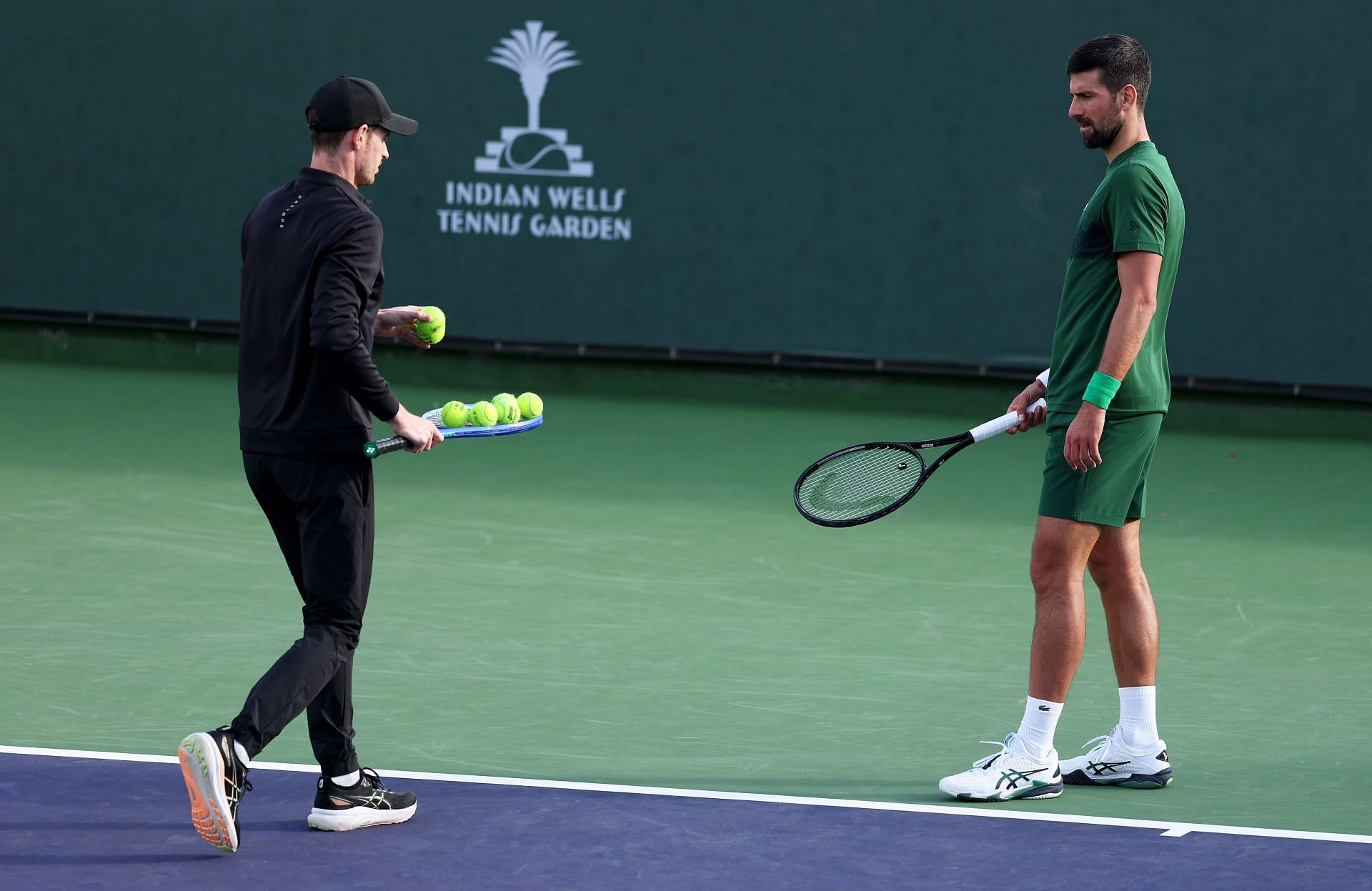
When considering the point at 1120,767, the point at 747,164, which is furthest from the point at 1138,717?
the point at 747,164

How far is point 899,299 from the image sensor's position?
33.6 feet

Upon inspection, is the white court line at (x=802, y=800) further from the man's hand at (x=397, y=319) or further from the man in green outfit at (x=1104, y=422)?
the man's hand at (x=397, y=319)

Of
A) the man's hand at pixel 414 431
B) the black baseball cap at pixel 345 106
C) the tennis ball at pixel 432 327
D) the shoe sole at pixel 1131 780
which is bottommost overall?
the shoe sole at pixel 1131 780

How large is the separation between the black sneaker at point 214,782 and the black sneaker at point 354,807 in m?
0.28

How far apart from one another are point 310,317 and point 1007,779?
187 cm

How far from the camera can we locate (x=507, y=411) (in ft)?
14.6

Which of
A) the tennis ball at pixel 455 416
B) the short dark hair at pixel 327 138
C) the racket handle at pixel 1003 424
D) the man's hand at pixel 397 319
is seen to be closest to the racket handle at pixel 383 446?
the tennis ball at pixel 455 416

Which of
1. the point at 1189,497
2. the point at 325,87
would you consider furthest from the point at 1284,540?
the point at 325,87

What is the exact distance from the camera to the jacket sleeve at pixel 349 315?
3918 mm

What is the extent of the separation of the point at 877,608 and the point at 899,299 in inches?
164

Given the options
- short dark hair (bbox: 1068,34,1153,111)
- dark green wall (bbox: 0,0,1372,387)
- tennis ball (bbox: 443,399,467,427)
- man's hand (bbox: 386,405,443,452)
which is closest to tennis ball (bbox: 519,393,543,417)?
tennis ball (bbox: 443,399,467,427)

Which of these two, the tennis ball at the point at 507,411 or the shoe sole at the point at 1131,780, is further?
the shoe sole at the point at 1131,780

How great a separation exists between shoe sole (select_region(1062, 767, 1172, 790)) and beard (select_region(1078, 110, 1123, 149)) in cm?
146

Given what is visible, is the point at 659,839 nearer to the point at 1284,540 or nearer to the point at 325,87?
the point at 325,87
